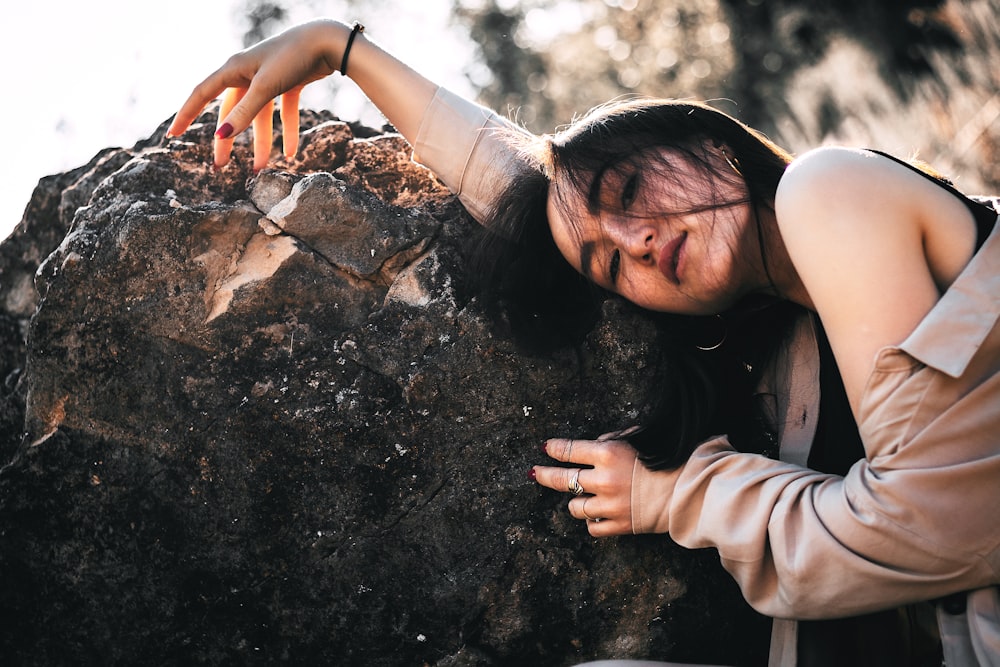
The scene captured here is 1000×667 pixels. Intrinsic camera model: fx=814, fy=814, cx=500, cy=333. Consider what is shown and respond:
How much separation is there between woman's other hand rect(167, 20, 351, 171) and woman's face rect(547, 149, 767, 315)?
2.97ft

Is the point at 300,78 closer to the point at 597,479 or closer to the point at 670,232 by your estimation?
the point at 670,232

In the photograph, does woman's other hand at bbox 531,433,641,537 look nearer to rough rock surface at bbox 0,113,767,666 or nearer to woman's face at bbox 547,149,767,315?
rough rock surface at bbox 0,113,767,666

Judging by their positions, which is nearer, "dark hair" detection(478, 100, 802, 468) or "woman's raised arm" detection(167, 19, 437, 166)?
"dark hair" detection(478, 100, 802, 468)

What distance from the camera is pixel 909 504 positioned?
1.52 metres

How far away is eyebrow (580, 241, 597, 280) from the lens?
6.78ft

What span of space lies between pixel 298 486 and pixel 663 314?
1061mm

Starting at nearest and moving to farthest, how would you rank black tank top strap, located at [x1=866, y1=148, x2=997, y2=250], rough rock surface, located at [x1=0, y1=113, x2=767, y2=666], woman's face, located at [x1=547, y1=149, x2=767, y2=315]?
black tank top strap, located at [x1=866, y1=148, x2=997, y2=250]
woman's face, located at [x1=547, y1=149, x2=767, y2=315]
rough rock surface, located at [x1=0, y1=113, x2=767, y2=666]

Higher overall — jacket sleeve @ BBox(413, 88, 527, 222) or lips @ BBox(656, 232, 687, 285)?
jacket sleeve @ BBox(413, 88, 527, 222)

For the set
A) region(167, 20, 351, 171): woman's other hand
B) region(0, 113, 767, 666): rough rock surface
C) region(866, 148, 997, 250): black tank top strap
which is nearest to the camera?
region(866, 148, 997, 250): black tank top strap

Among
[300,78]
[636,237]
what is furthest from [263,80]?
[636,237]

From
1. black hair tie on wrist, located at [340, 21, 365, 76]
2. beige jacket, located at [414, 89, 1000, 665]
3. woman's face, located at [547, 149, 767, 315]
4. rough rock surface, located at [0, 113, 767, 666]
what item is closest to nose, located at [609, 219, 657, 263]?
woman's face, located at [547, 149, 767, 315]

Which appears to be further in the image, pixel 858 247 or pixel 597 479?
pixel 597 479

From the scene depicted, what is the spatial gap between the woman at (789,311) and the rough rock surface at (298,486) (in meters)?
0.18

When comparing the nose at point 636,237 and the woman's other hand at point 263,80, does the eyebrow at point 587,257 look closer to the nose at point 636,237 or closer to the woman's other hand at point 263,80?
the nose at point 636,237
